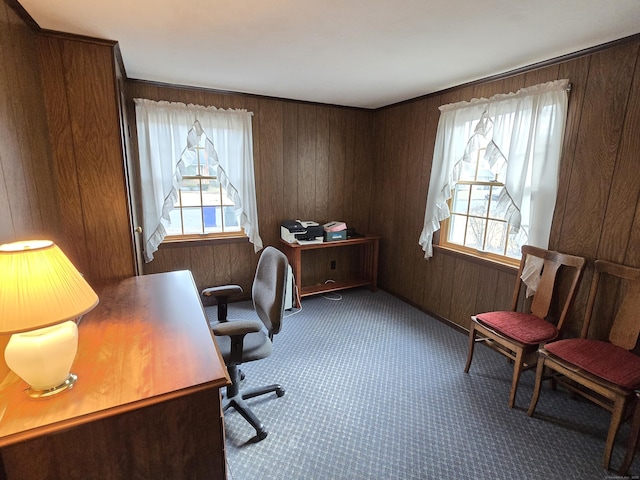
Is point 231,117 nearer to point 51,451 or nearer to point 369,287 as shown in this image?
point 369,287

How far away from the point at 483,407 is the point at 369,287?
85.9 inches

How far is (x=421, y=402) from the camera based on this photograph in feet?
6.88

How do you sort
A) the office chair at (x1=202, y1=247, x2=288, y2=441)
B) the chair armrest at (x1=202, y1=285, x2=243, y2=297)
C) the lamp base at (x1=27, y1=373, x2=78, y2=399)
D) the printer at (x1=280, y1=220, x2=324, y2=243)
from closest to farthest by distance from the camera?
the lamp base at (x1=27, y1=373, x2=78, y2=399) → the office chair at (x1=202, y1=247, x2=288, y2=441) → the chair armrest at (x1=202, y1=285, x2=243, y2=297) → the printer at (x1=280, y1=220, x2=324, y2=243)

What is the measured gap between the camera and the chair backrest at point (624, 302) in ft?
5.96

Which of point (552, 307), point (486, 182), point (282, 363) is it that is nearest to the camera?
point (552, 307)

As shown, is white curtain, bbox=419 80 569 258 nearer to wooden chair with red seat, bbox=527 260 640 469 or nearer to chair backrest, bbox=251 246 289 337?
wooden chair with red seat, bbox=527 260 640 469

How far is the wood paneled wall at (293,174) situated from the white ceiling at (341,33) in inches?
28.2

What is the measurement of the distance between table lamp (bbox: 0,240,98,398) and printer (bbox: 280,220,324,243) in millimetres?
2461

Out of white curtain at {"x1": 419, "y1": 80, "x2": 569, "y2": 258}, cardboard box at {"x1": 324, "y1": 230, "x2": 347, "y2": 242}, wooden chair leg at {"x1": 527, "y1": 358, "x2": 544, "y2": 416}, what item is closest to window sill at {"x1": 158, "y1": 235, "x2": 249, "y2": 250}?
cardboard box at {"x1": 324, "y1": 230, "x2": 347, "y2": 242}

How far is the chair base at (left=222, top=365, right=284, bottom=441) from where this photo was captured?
1.81 metres

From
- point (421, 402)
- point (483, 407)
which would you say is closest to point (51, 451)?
point (421, 402)

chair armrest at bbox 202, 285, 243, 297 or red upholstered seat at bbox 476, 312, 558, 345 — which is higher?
chair armrest at bbox 202, 285, 243, 297

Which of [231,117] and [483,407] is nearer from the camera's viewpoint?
[483,407]

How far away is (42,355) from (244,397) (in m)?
1.32
